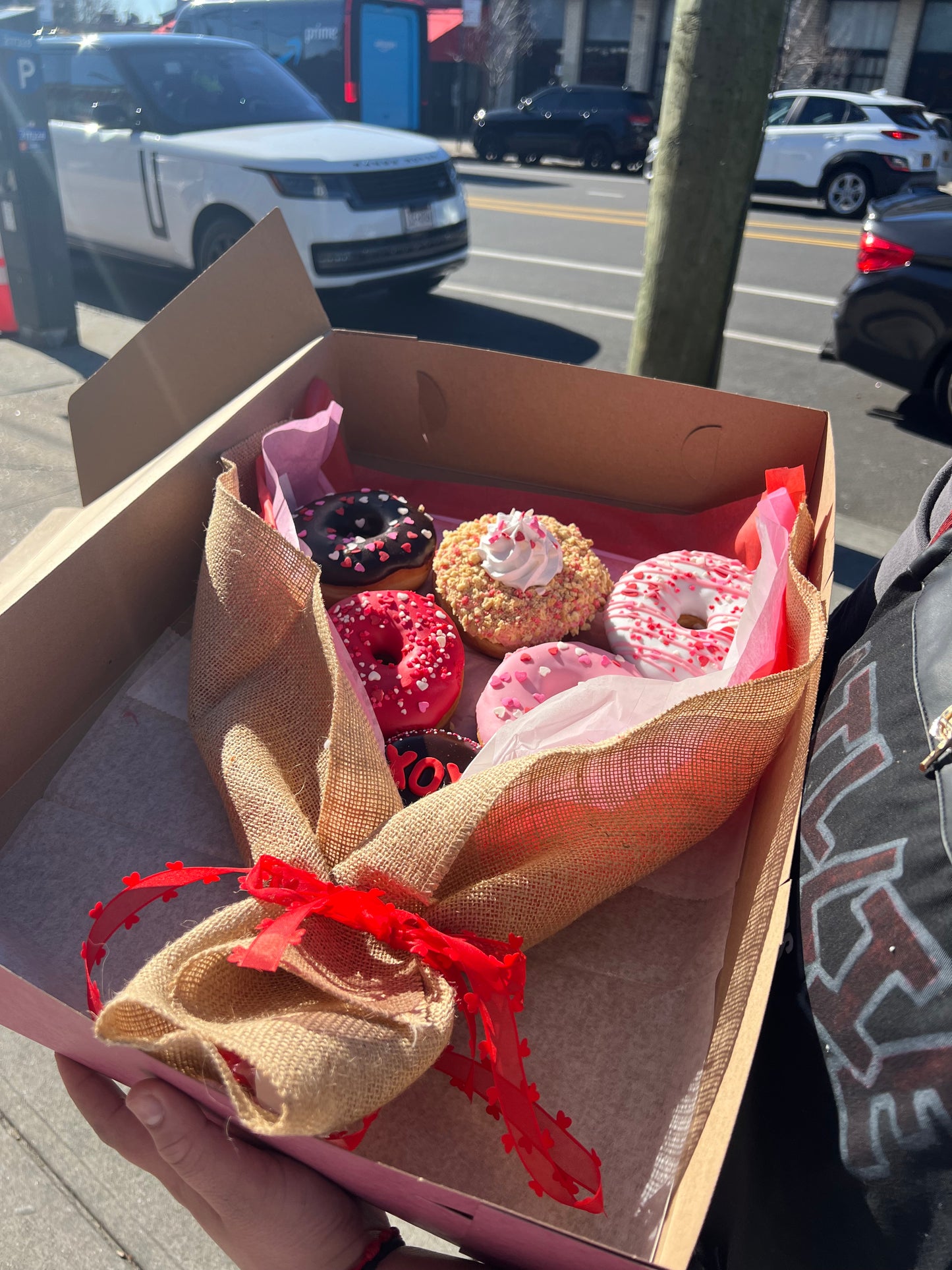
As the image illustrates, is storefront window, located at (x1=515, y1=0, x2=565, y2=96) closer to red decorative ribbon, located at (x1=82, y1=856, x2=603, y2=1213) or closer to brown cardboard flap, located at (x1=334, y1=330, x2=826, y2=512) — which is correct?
brown cardboard flap, located at (x1=334, y1=330, x2=826, y2=512)

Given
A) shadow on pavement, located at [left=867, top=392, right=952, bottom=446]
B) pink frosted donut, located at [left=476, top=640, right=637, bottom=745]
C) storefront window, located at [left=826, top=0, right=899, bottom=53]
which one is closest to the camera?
pink frosted donut, located at [left=476, top=640, right=637, bottom=745]

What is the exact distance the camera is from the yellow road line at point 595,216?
413 inches

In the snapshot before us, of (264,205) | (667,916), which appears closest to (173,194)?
(264,205)

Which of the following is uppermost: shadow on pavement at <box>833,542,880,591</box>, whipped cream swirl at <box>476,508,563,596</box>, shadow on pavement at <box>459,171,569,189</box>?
whipped cream swirl at <box>476,508,563,596</box>

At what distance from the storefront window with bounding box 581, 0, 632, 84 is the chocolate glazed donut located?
91.5 feet

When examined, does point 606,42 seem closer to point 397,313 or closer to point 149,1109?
point 397,313

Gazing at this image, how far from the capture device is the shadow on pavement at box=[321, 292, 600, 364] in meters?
6.41

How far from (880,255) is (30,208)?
5.19m

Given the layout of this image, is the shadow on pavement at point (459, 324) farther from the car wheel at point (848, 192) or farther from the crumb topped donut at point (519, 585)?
the car wheel at point (848, 192)

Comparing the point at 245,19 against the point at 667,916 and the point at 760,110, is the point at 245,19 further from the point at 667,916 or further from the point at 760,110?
the point at 667,916

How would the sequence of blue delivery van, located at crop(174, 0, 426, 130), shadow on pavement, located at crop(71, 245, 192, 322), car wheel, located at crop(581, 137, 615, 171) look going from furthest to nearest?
car wheel, located at crop(581, 137, 615, 171), blue delivery van, located at crop(174, 0, 426, 130), shadow on pavement, located at crop(71, 245, 192, 322)

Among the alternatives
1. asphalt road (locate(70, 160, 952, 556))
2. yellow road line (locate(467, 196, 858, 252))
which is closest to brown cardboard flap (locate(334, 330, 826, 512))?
asphalt road (locate(70, 160, 952, 556))

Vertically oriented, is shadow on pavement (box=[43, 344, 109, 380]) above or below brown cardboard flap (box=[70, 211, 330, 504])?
below

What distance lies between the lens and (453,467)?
6.65ft
